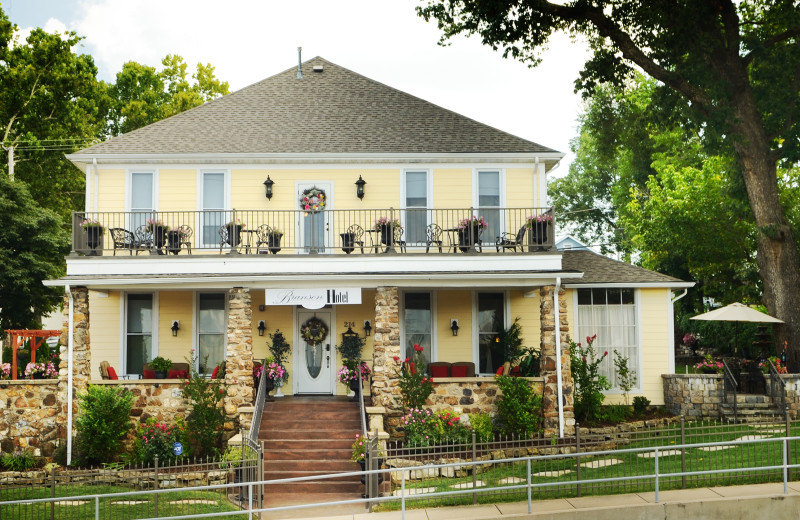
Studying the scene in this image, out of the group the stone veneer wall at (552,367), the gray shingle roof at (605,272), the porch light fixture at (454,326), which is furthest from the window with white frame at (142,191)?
the gray shingle roof at (605,272)

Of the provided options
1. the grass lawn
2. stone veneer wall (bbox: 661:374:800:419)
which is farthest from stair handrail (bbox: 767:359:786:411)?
the grass lawn

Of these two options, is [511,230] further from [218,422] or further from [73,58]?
[73,58]

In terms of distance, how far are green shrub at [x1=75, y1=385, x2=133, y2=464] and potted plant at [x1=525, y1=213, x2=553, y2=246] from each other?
8902mm

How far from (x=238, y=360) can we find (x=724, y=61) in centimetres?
1466

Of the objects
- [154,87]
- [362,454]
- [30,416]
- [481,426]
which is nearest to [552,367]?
[481,426]

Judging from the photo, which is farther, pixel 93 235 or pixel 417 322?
pixel 417 322

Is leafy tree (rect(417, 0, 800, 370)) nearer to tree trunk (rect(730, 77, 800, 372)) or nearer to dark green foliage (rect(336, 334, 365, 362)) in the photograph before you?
tree trunk (rect(730, 77, 800, 372))

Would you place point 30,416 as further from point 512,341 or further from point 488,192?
point 488,192

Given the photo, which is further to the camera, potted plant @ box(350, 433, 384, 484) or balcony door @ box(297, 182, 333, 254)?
balcony door @ box(297, 182, 333, 254)

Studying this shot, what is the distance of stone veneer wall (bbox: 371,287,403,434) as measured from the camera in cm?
1638

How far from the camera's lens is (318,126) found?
795 inches

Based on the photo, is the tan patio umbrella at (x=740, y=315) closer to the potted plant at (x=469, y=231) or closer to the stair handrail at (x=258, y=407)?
the potted plant at (x=469, y=231)

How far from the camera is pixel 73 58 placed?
30672mm

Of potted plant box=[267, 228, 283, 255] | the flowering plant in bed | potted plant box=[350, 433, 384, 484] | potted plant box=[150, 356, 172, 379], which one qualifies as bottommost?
potted plant box=[350, 433, 384, 484]
